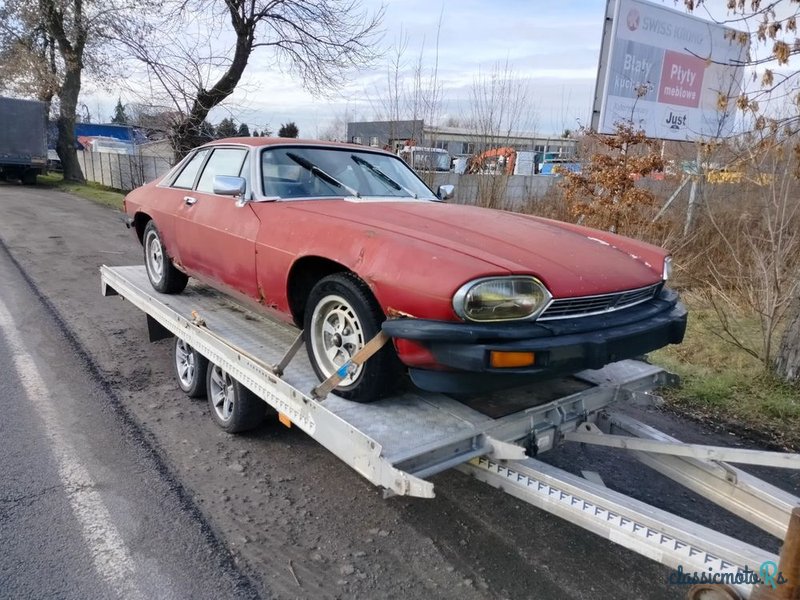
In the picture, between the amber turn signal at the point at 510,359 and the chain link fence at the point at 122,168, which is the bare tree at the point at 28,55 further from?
the amber turn signal at the point at 510,359

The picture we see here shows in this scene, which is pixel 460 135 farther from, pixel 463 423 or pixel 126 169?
pixel 126 169

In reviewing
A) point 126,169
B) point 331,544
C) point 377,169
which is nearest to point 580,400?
point 331,544

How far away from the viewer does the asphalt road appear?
2562 mm

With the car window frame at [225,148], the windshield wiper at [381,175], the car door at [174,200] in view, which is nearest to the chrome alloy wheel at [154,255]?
the car door at [174,200]

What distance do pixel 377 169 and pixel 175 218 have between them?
175 centimetres

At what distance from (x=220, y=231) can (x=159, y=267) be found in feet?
5.01

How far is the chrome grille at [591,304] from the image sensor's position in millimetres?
2697

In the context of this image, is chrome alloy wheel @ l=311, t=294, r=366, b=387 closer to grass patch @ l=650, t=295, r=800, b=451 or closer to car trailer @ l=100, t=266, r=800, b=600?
car trailer @ l=100, t=266, r=800, b=600

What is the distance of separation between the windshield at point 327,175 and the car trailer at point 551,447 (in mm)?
1071

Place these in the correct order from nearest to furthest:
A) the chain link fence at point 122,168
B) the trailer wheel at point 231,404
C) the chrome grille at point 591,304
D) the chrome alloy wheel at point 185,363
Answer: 1. the chrome grille at point 591,304
2. the trailer wheel at point 231,404
3. the chrome alloy wheel at point 185,363
4. the chain link fence at point 122,168

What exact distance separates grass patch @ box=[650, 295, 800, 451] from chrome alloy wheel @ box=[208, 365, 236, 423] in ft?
11.3

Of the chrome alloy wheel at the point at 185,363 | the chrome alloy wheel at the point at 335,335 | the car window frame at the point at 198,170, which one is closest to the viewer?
the chrome alloy wheel at the point at 335,335

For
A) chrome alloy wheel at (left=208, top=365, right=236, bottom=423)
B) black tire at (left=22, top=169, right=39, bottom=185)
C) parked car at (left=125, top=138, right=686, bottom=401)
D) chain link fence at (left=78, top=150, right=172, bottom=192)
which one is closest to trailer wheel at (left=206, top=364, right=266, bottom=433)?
chrome alloy wheel at (left=208, top=365, right=236, bottom=423)

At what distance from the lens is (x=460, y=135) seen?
1095cm
